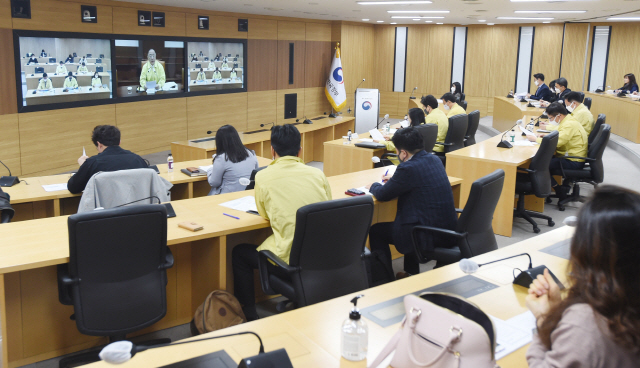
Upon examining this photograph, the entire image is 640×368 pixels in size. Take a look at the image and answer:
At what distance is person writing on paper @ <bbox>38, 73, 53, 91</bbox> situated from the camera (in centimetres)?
758

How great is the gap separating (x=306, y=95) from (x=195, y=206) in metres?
9.56

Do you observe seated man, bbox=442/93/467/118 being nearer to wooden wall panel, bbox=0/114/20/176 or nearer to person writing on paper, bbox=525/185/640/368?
wooden wall panel, bbox=0/114/20/176

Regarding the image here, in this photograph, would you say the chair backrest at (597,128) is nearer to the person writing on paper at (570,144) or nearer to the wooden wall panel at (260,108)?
the person writing on paper at (570,144)

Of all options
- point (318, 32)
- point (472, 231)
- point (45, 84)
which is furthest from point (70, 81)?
point (472, 231)

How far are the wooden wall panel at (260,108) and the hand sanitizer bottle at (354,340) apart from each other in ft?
32.7

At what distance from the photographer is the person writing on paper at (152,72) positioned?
9.08 m

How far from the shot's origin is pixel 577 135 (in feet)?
20.4

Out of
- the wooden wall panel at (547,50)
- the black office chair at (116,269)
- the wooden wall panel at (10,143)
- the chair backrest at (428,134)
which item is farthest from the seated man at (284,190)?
the wooden wall panel at (547,50)

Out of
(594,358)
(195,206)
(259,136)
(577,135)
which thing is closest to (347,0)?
(259,136)

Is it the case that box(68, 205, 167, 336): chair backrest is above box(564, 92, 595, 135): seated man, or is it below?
below

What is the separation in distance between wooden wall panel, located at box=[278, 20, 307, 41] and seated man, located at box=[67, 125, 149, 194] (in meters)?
8.16

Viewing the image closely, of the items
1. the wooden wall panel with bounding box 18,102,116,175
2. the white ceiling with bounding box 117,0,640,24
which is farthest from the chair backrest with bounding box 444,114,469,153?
the wooden wall panel with bounding box 18,102,116,175

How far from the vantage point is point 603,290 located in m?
1.33

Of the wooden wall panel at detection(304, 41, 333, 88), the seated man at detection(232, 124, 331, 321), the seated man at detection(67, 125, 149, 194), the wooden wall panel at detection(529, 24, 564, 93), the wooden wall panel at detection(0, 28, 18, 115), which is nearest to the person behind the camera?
the seated man at detection(232, 124, 331, 321)
